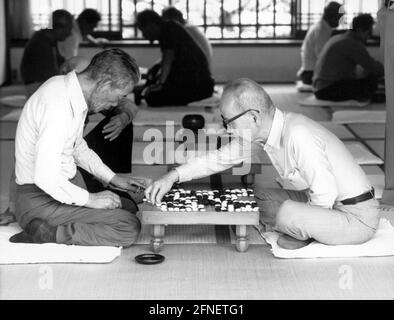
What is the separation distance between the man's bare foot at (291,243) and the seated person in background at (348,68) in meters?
4.69

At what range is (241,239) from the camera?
371 cm

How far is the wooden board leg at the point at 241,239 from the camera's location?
3695 millimetres

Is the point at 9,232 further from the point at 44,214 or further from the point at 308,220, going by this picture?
the point at 308,220

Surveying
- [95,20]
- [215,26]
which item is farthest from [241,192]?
[215,26]

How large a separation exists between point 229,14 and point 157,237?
7.11m

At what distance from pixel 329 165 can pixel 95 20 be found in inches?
234

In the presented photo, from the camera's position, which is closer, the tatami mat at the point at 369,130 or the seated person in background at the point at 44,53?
the tatami mat at the point at 369,130

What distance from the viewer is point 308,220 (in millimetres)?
3605

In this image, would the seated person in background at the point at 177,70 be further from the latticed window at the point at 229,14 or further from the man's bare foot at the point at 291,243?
the man's bare foot at the point at 291,243

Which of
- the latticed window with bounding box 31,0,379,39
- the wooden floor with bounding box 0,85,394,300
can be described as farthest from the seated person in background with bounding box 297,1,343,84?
the wooden floor with bounding box 0,85,394,300

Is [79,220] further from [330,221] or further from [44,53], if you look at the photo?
[44,53]

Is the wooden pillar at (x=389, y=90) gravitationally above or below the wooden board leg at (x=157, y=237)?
above

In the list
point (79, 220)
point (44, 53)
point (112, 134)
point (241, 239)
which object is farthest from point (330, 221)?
point (44, 53)

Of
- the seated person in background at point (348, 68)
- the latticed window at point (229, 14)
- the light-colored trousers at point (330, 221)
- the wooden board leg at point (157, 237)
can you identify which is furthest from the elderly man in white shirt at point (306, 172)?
the latticed window at point (229, 14)
